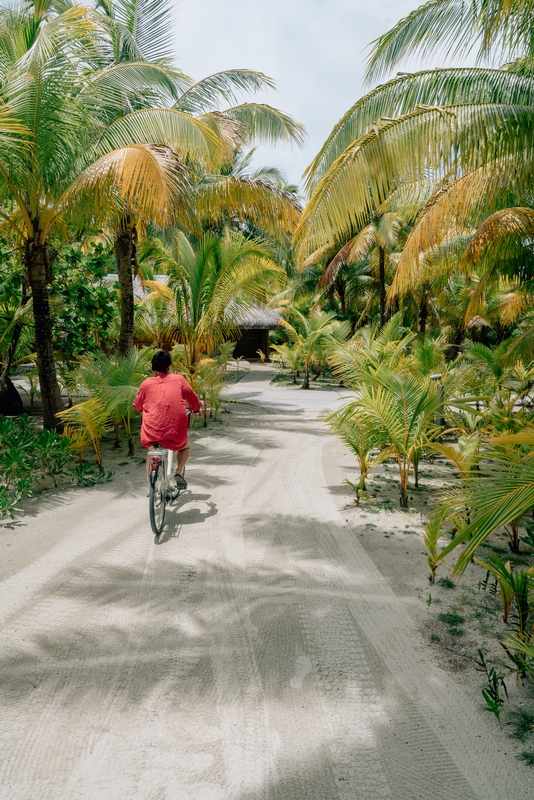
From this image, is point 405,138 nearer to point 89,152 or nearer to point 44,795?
point 89,152

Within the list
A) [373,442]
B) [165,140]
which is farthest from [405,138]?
[165,140]

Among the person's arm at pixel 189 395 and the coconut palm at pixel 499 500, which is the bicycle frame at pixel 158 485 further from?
the coconut palm at pixel 499 500

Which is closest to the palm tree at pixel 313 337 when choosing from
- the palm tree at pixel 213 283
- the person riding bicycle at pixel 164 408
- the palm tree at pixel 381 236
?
the palm tree at pixel 381 236

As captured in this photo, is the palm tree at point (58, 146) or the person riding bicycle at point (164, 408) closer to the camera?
the person riding bicycle at point (164, 408)

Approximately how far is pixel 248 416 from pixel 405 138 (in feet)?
23.6

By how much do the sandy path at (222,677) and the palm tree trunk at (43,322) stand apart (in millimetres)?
2997

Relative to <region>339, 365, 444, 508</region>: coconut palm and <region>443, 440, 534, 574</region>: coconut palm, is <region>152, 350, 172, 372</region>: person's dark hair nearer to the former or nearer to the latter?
<region>339, 365, 444, 508</region>: coconut palm

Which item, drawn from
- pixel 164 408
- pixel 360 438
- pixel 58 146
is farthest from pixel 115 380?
pixel 360 438

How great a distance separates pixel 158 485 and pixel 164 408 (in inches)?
26.9

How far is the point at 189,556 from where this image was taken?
4.20 metres

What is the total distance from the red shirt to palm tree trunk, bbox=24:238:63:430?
10.2ft

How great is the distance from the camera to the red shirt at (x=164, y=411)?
15.4 feet

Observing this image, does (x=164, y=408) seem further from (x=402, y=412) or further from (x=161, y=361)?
(x=402, y=412)

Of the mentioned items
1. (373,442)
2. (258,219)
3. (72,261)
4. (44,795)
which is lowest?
(44,795)
